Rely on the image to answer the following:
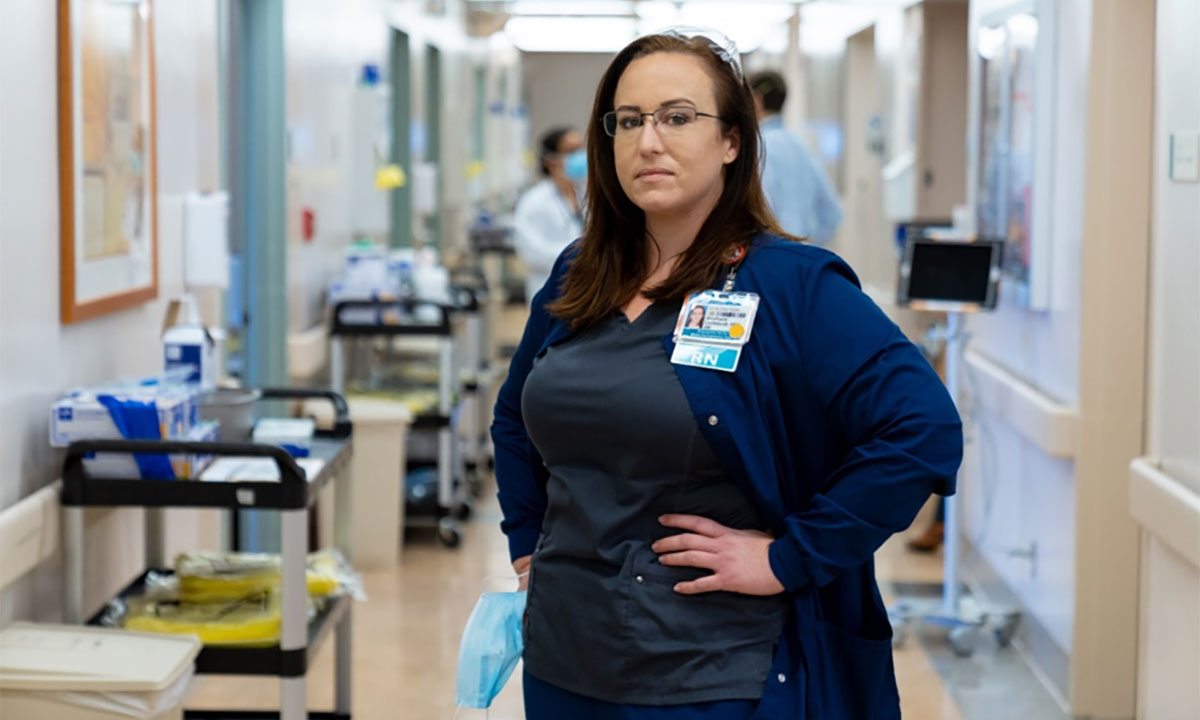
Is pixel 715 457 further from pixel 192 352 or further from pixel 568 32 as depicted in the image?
pixel 568 32

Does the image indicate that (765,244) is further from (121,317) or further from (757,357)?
(121,317)

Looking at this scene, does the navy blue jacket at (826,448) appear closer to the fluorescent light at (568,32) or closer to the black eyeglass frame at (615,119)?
the black eyeglass frame at (615,119)

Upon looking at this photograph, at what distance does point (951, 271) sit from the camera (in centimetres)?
519

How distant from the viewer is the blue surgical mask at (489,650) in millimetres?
2266

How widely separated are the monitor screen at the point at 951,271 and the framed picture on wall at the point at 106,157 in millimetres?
2454

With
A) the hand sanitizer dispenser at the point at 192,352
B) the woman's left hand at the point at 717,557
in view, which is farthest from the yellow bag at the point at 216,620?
the woman's left hand at the point at 717,557

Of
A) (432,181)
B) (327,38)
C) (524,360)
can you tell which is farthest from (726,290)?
(432,181)

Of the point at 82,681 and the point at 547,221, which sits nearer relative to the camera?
the point at 82,681

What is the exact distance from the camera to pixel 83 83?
3.56m

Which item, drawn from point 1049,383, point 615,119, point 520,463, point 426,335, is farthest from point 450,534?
point 615,119

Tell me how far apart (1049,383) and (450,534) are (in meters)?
2.79

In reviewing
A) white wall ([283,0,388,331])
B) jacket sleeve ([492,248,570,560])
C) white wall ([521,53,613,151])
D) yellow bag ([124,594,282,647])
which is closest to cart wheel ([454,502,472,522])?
white wall ([283,0,388,331])

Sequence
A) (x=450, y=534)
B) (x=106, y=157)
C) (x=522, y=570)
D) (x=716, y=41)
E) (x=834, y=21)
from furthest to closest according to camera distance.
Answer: (x=834, y=21) → (x=450, y=534) → (x=106, y=157) → (x=522, y=570) → (x=716, y=41)

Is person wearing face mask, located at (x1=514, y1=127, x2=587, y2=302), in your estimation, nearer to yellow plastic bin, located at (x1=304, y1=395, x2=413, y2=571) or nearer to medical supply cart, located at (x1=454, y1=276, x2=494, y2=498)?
medical supply cart, located at (x1=454, y1=276, x2=494, y2=498)
